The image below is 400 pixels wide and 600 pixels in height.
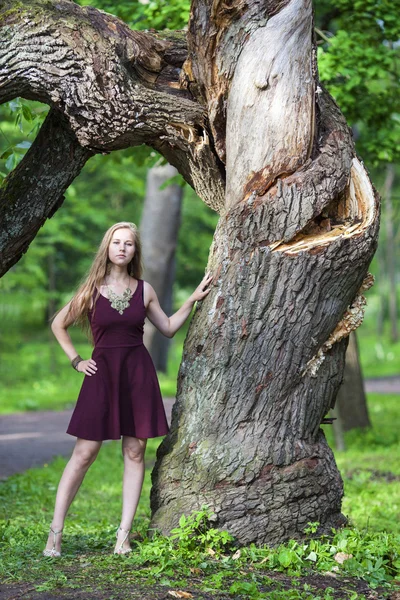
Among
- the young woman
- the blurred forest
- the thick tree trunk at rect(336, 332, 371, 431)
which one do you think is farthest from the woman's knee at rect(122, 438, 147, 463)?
the thick tree trunk at rect(336, 332, 371, 431)

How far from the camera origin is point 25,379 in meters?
21.6

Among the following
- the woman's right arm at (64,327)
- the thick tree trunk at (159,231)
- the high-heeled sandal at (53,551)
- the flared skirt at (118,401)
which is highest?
the thick tree trunk at (159,231)

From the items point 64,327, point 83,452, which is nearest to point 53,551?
point 83,452

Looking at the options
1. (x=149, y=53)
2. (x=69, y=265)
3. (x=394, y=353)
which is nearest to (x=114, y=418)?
(x=149, y=53)

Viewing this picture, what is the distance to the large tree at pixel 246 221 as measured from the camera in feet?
17.5

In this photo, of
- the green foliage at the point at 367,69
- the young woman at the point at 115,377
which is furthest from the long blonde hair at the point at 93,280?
the green foliage at the point at 367,69

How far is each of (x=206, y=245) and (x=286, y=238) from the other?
22475 millimetres

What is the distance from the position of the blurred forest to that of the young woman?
1345 millimetres

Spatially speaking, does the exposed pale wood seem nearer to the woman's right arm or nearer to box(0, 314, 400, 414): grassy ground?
the woman's right arm

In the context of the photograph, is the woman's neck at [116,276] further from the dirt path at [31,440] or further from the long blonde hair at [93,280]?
the dirt path at [31,440]

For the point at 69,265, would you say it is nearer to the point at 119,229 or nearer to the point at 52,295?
the point at 52,295

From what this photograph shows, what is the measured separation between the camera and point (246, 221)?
17.7 feet

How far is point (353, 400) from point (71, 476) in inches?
321

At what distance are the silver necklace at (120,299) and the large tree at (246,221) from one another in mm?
462
